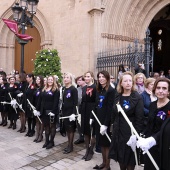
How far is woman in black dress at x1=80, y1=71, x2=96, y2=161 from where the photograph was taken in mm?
4785

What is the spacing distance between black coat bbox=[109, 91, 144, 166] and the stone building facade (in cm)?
808

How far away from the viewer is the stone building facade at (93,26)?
11.1 meters

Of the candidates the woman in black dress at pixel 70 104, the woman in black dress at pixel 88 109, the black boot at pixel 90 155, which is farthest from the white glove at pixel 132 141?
the woman in black dress at pixel 70 104

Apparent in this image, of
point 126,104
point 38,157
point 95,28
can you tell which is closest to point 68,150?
point 38,157

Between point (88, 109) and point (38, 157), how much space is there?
150cm

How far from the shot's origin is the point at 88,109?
4895 mm

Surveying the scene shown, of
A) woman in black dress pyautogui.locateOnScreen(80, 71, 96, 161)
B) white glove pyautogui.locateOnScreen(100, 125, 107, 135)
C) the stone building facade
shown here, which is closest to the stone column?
the stone building facade

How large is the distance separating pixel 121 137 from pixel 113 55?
754 centimetres

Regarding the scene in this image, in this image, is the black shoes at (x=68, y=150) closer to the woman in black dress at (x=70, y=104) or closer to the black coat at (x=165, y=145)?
the woman in black dress at (x=70, y=104)

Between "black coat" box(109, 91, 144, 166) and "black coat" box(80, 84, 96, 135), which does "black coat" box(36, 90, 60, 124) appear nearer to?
"black coat" box(80, 84, 96, 135)

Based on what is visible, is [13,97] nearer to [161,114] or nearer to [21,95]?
[21,95]

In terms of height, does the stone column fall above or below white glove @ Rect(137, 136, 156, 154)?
above

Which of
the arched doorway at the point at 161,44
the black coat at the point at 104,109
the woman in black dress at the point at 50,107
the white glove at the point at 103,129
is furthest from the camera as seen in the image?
the arched doorway at the point at 161,44

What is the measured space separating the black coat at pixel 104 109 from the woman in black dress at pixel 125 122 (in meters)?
0.59
